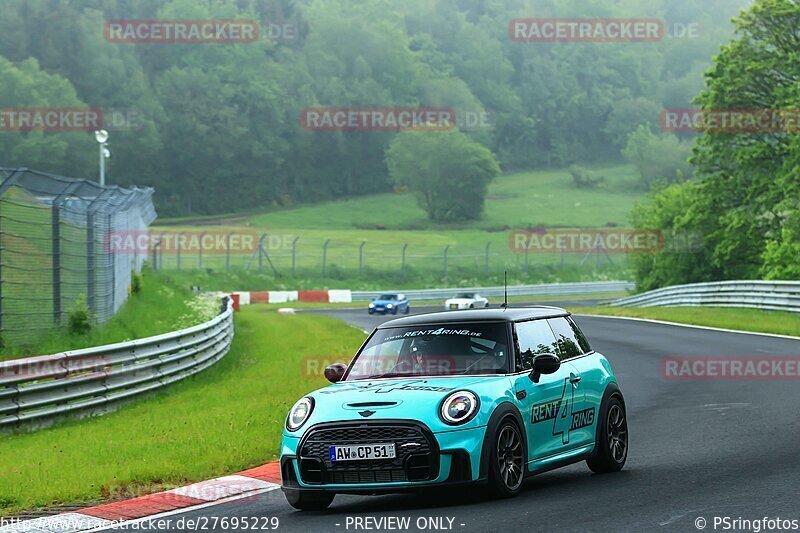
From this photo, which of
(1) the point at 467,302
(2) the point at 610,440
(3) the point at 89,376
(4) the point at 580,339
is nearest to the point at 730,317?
(1) the point at 467,302

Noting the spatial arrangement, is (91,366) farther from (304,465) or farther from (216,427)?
(304,465)

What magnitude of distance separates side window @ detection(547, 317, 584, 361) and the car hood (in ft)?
4.61

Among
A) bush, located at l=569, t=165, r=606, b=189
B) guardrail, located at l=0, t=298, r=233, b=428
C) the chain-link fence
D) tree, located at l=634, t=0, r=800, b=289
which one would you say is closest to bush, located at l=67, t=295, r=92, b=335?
the chain-link fence

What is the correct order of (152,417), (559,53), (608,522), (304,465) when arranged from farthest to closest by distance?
(559,53), (152,417), (304,465), (608,522)

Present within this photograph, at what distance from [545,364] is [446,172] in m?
119

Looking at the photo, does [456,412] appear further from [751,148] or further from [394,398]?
[751,148]

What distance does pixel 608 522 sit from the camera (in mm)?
7711

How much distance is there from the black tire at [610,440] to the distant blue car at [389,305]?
4081 cm

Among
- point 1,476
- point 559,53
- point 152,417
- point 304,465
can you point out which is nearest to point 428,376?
point 304,465

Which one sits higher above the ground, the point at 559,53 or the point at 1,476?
the point at 559,53

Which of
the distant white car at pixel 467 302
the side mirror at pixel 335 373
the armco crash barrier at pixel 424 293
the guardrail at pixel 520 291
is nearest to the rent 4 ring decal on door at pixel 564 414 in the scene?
the side mirror at pixel 335 373

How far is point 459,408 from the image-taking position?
335 inches

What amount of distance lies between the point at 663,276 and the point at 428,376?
154ft

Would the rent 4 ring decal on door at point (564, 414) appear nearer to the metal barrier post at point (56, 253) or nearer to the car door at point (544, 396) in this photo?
the car door at point (544, 396)
